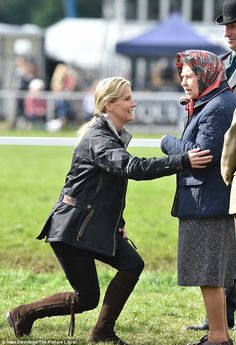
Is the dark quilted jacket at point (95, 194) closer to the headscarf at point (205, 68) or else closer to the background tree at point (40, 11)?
the headscarf at point (205, 68)

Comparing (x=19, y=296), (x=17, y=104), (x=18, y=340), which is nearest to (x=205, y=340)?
(x=18, y=340)

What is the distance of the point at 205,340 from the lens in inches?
256

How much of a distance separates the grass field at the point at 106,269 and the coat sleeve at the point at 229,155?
58.1 inches

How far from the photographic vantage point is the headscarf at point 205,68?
6.21m

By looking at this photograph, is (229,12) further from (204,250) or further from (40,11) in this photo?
(40,11)

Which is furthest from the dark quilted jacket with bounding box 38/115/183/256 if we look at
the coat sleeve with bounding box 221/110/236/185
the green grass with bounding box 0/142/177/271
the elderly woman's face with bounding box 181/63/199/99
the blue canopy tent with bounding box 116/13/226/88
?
the blue canopy tent with bounding box 116/13/226/88

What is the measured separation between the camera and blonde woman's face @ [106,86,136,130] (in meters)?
6.54

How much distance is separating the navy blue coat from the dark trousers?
506mm

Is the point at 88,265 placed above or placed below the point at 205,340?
above

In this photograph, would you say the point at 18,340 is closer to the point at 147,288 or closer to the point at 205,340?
the point at 205,340

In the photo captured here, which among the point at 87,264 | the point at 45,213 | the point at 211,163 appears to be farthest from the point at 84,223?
the point at 45,213

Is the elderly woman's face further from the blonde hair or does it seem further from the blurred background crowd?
the blurred background crowd

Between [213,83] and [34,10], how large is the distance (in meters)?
76.1

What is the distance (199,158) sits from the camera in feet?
20.0
